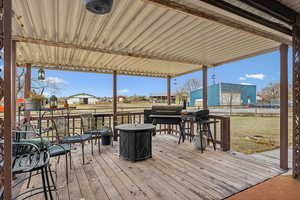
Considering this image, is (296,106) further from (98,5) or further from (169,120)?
(98,5)

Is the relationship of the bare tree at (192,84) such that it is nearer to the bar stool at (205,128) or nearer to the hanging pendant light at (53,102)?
the bar stool at (205,128)

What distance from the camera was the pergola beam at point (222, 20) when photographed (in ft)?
6.28

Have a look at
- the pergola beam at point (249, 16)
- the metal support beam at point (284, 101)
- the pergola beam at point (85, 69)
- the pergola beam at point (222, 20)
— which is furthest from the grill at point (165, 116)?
the pergola beam at point (249, 16)

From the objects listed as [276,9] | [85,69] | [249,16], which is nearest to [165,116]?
[85,69]

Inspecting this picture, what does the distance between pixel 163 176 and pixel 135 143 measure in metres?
0.96

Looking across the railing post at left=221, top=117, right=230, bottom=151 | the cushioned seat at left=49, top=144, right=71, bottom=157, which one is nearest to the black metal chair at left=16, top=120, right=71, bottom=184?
the cushioned seat at left=49, top=144, right=71, bottom=157

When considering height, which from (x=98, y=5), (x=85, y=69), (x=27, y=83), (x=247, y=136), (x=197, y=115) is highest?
(x=85, y=69)

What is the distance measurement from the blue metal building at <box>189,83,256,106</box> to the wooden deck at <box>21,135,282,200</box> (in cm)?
1539

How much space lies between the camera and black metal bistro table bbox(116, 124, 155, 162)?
3391 mm

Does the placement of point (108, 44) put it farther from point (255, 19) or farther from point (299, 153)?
point (299, 153)

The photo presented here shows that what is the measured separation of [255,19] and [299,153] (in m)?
2.37

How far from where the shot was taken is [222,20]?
2268 millimetres

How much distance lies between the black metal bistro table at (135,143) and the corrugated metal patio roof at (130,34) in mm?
1884

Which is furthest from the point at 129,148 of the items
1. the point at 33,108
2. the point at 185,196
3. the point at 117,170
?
the point at 33,108
